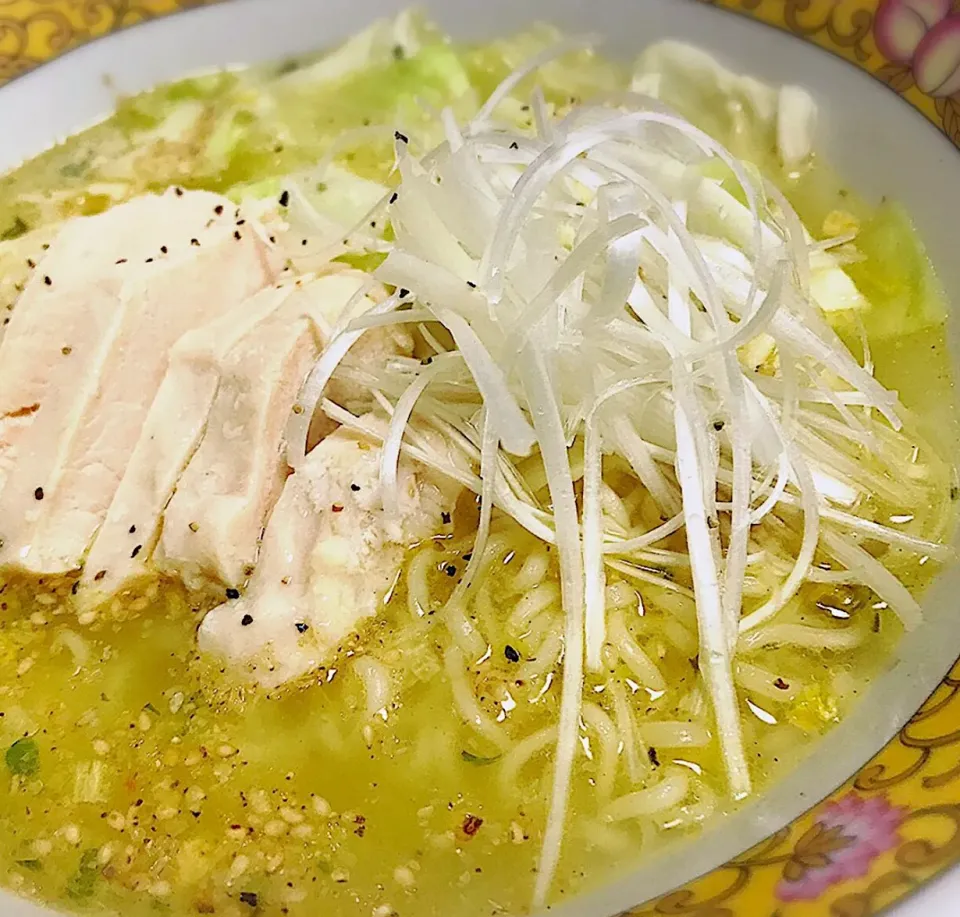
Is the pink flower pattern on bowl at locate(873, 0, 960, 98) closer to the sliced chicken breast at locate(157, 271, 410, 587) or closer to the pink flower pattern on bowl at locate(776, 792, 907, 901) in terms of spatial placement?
the sliced chicken breast at locate(157, 271, 410, 587)

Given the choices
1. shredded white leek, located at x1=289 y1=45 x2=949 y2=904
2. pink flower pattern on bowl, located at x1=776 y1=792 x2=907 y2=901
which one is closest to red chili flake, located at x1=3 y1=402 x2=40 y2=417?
shredded white leek, located at x1=289 y1=45 x2=949 y2=904

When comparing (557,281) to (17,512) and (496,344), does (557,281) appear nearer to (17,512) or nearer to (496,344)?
(496,344)

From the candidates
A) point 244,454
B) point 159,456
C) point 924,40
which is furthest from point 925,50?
point 159,456

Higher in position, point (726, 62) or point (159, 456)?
point (726, 62)

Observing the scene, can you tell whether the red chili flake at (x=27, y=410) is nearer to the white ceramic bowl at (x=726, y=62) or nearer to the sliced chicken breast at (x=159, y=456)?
the sliced chicken breast at (x=159, y=456)

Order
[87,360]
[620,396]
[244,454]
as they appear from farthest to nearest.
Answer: [87,360] → [244,454] → [620,396]

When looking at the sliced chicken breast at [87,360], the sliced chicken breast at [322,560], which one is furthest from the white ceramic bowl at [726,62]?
the sliced chicken breast at [87,360]

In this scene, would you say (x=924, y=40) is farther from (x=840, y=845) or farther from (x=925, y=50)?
(x=840, y=845)
